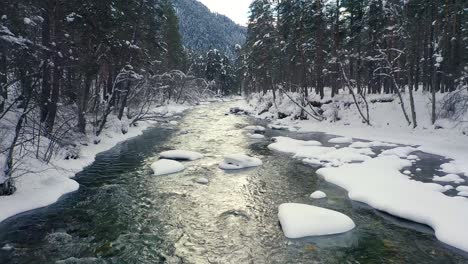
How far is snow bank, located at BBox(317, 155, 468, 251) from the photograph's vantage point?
8883 mm

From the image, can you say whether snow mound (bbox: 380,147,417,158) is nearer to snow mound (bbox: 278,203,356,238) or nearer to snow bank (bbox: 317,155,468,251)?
snow bank (bbox: 317,155,468,251)

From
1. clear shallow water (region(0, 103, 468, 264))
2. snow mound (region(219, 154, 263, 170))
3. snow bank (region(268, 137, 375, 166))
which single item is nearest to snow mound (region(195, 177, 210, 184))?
clear shallow water (region(0, 103, 468, 264))

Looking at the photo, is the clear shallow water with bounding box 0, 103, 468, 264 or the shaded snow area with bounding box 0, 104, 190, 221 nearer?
the clear shallow water with bounding box 0, 103, 468, 264

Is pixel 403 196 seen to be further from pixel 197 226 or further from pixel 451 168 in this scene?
pixel 197 226

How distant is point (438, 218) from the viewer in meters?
9.34

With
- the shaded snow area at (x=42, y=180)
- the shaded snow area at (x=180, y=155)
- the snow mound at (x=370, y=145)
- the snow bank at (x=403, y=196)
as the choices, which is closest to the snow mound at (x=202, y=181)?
the shaded snow area at (x=180, y=155)

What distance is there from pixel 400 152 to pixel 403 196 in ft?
24.7

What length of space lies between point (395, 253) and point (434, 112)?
16636 millimetres

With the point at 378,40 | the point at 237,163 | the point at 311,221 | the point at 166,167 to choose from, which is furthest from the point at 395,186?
the point at 378,40

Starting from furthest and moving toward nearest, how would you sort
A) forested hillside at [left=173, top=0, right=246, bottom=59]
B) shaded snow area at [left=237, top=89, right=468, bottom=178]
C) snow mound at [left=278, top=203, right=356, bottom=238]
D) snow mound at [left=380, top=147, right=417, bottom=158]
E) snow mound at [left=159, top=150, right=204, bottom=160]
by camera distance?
forested hillside at [left=173, top=0, right=246, bottom=59] < shaded snow area at [left=237, top=89, right=468, bottom=178] < snow mound at [left=380, top=147, right=417, bottom=158] < snow mound at [left=159, top=150, right=204, bottom=160] < snow mound at [left=278, top=203, right=356, bottom=238]

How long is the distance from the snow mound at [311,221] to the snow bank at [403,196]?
6.28 ft

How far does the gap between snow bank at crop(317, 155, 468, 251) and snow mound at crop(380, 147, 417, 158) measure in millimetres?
2087

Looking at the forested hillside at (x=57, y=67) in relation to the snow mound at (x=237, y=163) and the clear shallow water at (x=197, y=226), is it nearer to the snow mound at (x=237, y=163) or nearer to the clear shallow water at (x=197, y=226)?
the clear shallow water at (x=197, y=226)

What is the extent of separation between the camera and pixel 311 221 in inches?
360
